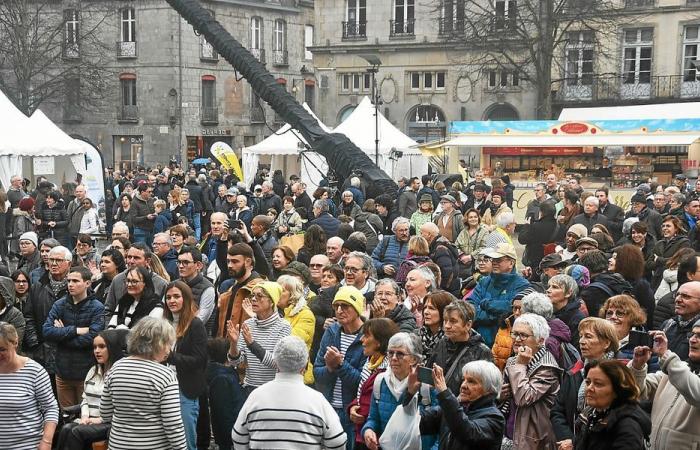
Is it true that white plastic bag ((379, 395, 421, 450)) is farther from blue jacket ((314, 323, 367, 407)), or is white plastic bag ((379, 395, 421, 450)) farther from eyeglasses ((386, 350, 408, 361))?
blue jacket ((314, 323, 367, 407))

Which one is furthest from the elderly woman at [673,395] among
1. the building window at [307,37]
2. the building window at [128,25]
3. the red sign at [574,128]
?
the building window at [307,37]

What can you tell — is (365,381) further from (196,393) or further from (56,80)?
(56,80)

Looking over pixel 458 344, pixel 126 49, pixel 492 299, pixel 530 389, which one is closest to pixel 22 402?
pixel 458 344

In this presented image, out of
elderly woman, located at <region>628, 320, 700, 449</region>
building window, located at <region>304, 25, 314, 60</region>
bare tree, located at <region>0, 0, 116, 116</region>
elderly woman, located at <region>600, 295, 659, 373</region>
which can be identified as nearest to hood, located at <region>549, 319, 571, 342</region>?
elderly woman, located at <region>600, 295, 659, 373</region>

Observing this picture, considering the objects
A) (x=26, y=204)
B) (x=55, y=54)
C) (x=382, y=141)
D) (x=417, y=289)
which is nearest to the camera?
(x=417, y=289)

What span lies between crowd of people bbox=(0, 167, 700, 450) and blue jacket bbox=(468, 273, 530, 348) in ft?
0.06

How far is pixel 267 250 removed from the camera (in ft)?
35.8

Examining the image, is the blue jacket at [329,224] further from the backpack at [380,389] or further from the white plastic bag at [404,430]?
the white plastic bag at [404,430]

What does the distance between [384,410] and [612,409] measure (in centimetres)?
134

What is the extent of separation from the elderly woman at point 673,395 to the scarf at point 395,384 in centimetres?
130

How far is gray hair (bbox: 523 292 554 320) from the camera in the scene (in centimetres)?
648

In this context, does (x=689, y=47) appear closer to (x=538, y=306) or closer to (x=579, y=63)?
(x=579, y=63)

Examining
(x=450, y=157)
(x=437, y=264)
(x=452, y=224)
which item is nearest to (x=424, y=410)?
(x=437, y=264)

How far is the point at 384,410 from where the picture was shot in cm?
564
